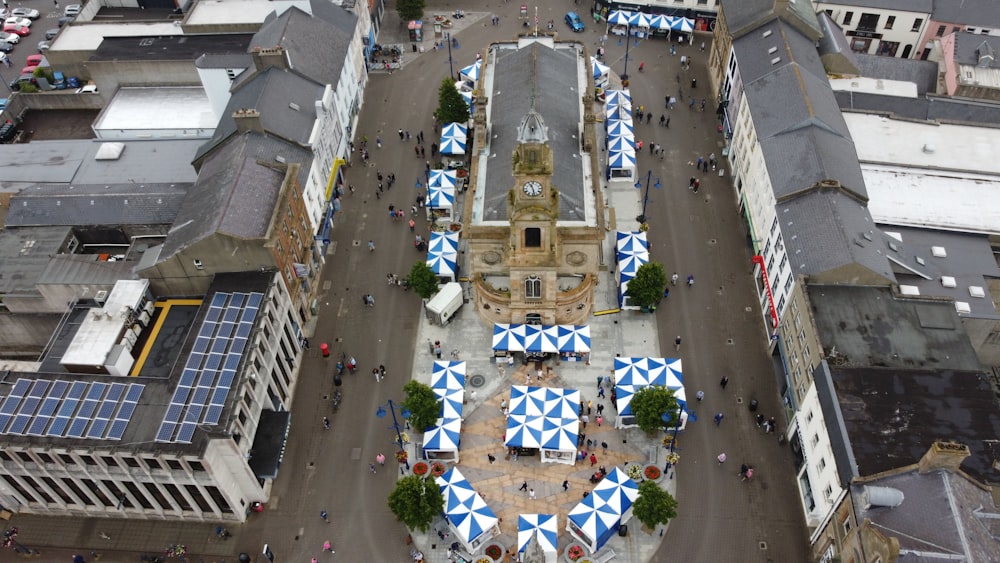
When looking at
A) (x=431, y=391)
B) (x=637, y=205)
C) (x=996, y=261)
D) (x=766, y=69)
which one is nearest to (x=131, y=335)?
(x=431, y=391)

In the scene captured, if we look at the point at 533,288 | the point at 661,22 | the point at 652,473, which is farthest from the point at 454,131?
the point at 652,473

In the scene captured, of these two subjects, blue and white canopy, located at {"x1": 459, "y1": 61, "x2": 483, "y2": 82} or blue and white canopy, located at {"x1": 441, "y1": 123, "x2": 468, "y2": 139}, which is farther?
blue and white canopy, located at {"x1": 459, "y1": 61, "x2": 483, "y2": 82}

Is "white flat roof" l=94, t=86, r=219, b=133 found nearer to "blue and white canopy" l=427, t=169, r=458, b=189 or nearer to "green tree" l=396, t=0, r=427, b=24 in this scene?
"blue and white canopy" l=427, t=169, r=458, b=189

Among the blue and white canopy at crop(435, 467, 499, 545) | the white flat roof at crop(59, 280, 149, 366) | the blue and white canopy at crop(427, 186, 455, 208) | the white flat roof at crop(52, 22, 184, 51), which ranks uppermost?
the white flat roof at crop(52, 22, 184, 51)

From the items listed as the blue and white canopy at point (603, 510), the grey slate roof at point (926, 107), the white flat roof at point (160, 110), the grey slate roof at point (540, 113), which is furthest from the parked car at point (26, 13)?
the grey slate roof at point (926, 107)

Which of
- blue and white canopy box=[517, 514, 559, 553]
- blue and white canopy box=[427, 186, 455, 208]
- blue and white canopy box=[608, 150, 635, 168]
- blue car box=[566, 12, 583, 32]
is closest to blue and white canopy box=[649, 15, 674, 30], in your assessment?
blue car box=[566, 12, 583, 32]

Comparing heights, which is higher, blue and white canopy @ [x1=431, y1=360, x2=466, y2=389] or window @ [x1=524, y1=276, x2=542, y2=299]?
window @ [x1=524, y1=276, x2=542, y2=299]

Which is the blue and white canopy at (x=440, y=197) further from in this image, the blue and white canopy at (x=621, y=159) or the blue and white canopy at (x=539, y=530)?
the blue and white canopy at (x=539, y=530)

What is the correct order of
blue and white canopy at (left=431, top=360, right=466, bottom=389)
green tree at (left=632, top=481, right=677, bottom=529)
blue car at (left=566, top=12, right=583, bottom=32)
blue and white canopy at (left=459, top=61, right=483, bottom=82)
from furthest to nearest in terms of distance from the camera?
blue car at (left=566, top=12, right=583, bottom=32) < blue and white canopy at (left=459, top=61, right=483, bottom=82) < blue and white canopy at (left=431, top=360, right=466, bottom=389) < green tree at (left=632, top=481, right=677, bottom=529)
